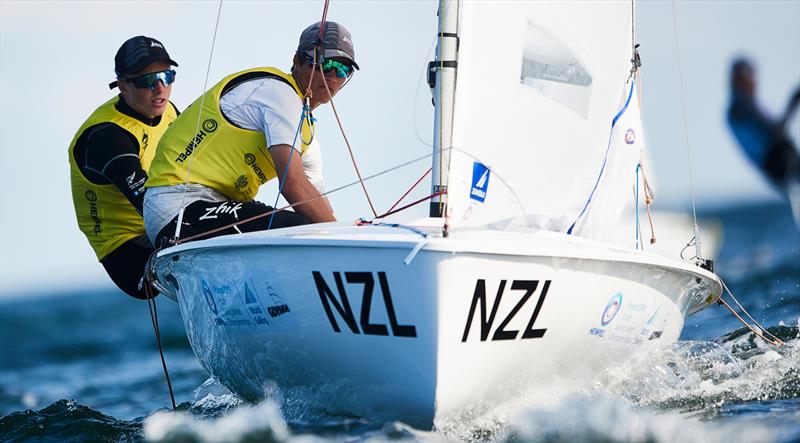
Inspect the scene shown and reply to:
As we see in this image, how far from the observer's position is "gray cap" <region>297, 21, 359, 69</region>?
4.59 metres

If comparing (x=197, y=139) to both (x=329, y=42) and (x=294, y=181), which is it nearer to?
(x=294, y=181)

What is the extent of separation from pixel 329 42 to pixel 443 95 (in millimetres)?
651

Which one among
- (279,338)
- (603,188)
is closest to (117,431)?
(279,338)

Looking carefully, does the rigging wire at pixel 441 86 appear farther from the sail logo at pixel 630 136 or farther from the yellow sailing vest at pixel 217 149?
the sail logo at pixel 630 136

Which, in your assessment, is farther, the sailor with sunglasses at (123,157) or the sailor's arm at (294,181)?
the sailor with sunglasses at (123,157)

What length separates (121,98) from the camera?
17.8ft

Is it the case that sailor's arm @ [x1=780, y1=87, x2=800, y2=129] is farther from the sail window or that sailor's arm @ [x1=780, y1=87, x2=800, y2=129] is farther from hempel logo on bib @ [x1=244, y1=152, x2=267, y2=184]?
hempel logo on bib @ [x1=244, y1=152, x2=267, y2=184]

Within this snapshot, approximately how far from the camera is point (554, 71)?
471cm

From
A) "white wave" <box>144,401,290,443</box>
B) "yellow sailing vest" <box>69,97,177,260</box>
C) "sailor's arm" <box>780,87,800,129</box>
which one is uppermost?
"sailor's arm" <box>780,87,800,129</box>

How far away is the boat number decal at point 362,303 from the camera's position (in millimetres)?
3555

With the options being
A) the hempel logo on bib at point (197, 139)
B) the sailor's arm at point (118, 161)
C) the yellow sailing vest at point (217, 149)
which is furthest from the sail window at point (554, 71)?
the sailor's arm at point (118, 161)

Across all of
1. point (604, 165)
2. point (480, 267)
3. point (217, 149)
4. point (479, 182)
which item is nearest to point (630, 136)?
point (604, 165)

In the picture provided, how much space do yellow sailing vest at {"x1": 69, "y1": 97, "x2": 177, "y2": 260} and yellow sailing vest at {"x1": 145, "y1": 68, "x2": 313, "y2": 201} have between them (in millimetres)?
681

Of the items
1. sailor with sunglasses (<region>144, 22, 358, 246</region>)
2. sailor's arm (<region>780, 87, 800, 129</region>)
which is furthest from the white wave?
sailor's arm (<region>780, 87, 800, 129</region>)
